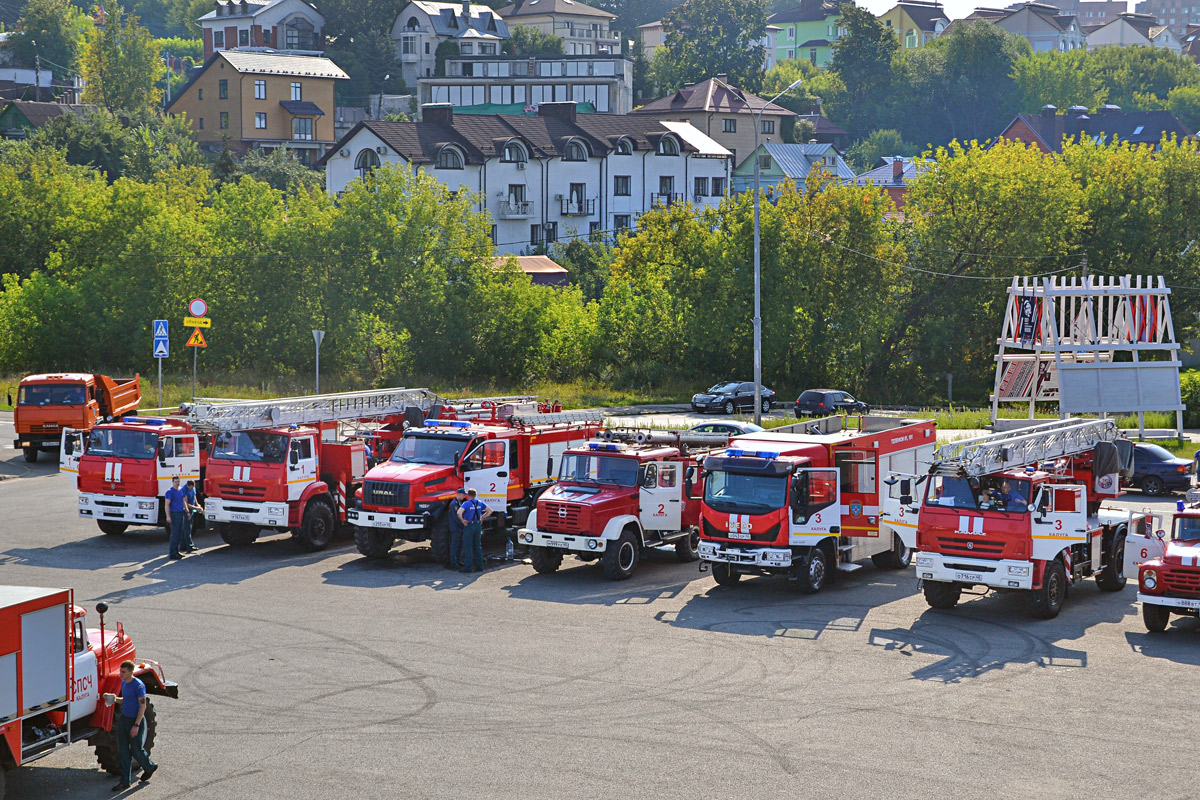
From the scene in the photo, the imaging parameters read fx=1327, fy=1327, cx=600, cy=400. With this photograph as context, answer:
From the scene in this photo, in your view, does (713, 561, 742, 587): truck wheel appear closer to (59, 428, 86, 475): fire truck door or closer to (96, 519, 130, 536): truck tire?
(96, 519, 130, 536): truck tire

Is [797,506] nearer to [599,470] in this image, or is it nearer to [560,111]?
[599,470]

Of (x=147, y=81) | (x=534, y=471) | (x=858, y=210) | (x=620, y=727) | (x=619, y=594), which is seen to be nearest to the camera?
(x=620, y=727)

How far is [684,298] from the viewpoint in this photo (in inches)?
2270

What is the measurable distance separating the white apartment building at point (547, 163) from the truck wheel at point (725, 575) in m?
62.4

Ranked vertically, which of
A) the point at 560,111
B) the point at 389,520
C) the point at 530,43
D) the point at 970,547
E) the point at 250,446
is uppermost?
the point at 530,43

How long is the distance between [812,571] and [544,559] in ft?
15.7

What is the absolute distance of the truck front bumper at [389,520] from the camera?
23.6 m

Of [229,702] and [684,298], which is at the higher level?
[684,298]

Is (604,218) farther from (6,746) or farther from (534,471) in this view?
(6,746)

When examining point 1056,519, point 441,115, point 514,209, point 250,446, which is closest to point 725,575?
point 1056,519

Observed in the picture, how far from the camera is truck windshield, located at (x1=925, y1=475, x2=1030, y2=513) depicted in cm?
1944

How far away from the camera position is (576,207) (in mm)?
91062

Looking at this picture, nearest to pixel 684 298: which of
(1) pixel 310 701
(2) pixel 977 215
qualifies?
(2) pixel 977 215

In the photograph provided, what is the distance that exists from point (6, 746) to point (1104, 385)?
30961 mm
